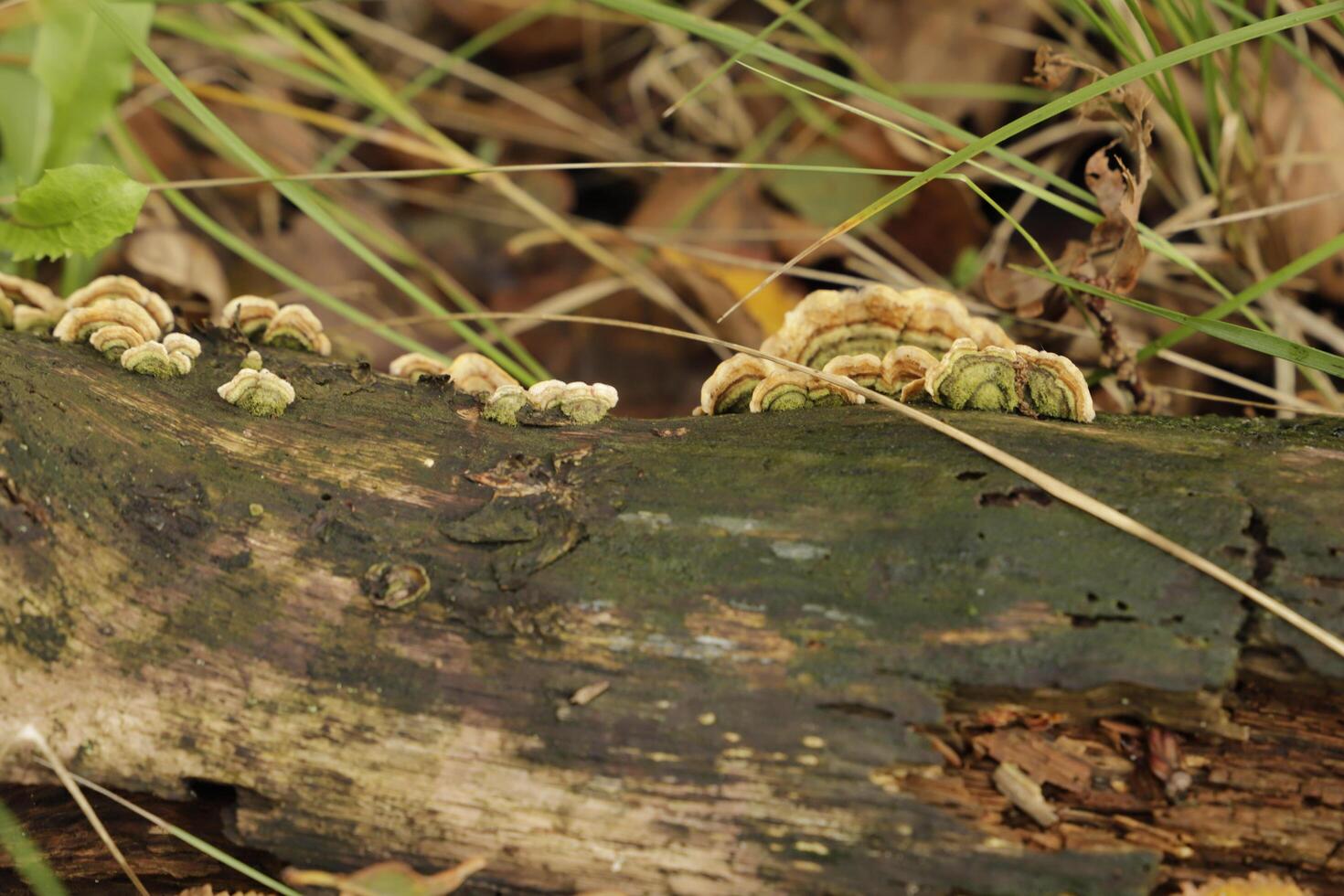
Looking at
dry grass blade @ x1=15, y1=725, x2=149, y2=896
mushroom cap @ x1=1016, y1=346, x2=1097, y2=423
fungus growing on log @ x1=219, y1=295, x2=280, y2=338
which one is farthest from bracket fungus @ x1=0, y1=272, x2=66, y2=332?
mushroom cap @ x1=1016, y1=346, x2=1097, y2=423

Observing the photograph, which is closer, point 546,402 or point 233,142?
point 546,402

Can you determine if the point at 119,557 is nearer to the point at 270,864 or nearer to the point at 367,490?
the point at 367,490

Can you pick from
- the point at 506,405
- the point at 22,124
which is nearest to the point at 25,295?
the point at 22,124

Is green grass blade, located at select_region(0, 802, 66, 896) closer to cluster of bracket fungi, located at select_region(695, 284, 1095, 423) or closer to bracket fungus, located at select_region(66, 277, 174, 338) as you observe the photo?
bracket fungus, located at select_region(66, 277, 174, 338)

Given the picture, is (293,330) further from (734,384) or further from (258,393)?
(734,384)

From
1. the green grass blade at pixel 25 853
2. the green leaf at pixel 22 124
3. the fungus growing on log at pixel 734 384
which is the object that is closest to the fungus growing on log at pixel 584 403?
the fungus growing on log at pixel 734 384

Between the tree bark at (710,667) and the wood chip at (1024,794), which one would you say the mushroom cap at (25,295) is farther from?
the wood chip at (1024,794)

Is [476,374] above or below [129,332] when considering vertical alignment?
above
